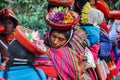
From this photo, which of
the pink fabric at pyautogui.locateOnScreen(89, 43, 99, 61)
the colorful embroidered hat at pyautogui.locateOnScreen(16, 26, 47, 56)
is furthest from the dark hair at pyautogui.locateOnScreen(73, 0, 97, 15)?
the colorful embroidered hat at pyautogui.locateOnScreen(16, 26, 47, 56)

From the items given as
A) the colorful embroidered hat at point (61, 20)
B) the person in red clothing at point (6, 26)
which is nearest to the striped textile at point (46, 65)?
the colorful embroidered hat at point (61, 20)

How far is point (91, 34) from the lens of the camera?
6.04 meters

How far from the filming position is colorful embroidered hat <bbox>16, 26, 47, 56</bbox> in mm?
3980

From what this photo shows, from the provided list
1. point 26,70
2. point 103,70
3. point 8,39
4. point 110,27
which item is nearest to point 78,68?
point 26,70

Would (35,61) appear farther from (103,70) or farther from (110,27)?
(110,27)

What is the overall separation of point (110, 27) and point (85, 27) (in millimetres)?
1888

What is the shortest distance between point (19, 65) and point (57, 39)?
1168 millimetres

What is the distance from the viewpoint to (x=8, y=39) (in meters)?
5.89

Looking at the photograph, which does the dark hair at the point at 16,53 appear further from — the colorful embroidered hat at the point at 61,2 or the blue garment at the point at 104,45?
the blue garment at the point at 104,45

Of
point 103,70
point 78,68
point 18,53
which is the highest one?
point 18,53

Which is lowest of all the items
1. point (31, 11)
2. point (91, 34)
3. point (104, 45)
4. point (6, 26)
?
point (31, 11)

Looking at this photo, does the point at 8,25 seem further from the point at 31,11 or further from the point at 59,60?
the point at 31,11

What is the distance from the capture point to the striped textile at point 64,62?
180 inches

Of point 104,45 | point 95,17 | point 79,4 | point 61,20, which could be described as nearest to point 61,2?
point 79,4
